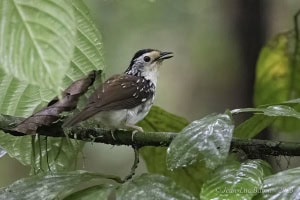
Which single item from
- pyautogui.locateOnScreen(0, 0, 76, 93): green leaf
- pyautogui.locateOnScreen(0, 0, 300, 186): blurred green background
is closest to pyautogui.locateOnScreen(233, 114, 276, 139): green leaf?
pyautogui.locateOnScreen(0, 0, 76, 93): green leaf

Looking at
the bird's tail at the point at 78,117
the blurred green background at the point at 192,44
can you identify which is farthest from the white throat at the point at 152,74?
the blurred green background at the point at 192,44

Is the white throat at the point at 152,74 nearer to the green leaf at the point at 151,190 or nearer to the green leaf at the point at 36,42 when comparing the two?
the green leaf at the point at 151,190

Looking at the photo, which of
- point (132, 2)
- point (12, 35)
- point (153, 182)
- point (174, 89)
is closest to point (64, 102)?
point (153, 182)

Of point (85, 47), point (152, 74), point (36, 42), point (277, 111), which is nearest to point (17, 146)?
point (85, 47)

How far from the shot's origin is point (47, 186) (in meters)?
1.39

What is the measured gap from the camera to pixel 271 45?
8.67 ft

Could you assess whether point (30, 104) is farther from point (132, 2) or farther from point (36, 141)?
point (132, 2)

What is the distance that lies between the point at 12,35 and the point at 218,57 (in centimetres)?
459

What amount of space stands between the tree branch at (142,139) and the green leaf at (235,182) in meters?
0.06

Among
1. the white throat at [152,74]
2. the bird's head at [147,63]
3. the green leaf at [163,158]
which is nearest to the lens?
the green leaf at [163,158]

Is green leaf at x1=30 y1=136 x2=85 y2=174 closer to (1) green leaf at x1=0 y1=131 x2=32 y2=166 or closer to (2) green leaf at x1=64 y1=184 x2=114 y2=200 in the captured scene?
(1) green leaf at x1=0 y1=131 x2=32 y2=166

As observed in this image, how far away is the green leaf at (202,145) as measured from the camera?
1357 millimetres

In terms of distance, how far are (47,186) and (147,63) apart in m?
1.71

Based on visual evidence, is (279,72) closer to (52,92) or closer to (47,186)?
(52,92)
